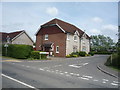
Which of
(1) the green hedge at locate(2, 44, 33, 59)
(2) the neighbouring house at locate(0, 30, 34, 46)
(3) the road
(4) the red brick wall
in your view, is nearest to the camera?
(3) the road

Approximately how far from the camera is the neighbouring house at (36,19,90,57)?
32.8 m

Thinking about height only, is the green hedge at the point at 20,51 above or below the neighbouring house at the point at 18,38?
below

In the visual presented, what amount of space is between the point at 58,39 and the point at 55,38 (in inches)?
39.1

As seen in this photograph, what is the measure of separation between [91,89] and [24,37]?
4213 cm

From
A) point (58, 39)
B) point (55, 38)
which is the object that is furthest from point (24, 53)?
point (55, 38)

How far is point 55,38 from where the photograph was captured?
3447 cm

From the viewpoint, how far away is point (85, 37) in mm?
41031

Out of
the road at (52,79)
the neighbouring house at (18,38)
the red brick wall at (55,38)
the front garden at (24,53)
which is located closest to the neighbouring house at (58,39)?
the red brick wall at (55,38)

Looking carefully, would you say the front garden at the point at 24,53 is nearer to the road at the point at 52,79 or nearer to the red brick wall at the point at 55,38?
the red brick wall at the point at 55,38

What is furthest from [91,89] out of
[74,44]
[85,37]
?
[85,37]

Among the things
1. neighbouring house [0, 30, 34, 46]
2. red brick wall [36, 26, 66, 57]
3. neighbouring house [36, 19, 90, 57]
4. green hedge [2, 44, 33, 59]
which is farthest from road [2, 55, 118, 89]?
neighbouring house [0, 30, 34, 46]

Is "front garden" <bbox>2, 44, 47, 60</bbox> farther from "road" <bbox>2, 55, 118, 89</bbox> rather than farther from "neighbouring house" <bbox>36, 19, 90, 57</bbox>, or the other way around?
"road" <bbox>2, 55, 118, 89</bbox>

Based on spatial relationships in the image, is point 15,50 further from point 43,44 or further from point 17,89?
point 17,89

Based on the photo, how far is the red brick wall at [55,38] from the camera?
108 feet
